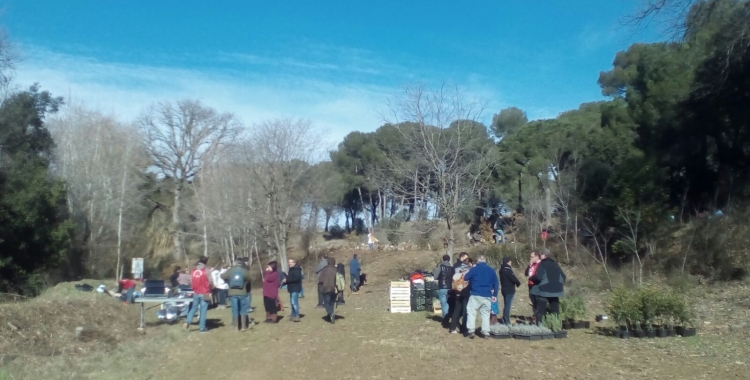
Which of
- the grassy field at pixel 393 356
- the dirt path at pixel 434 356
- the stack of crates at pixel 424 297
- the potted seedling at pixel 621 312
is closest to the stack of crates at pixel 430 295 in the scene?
the stack of crates at pixel 424 297

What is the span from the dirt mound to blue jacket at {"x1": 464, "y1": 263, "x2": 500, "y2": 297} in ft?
22.0

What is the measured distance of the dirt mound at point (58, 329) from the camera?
11.5m

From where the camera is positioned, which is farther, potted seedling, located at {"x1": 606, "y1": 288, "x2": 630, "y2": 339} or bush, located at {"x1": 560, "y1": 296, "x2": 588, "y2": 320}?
bush, located at {"x1": 560, "y1": 296, "x2": 588, "y2": 320}

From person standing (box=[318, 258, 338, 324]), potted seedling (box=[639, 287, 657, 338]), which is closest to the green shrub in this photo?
potted seedling (box=[639, 287, 657, 338])

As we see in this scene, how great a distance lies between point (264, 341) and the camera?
13.9 metres

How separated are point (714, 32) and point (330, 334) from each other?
49.2 ft

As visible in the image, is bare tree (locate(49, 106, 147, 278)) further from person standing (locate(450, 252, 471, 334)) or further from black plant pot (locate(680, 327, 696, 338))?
black plant pot (locate(680, 327, 696, 338))

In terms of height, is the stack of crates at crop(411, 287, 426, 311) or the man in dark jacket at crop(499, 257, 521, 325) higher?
the man in dark jacket at crop(499, 257, 521, 325)

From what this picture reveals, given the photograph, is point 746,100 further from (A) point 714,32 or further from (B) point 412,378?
(B) point 412,378

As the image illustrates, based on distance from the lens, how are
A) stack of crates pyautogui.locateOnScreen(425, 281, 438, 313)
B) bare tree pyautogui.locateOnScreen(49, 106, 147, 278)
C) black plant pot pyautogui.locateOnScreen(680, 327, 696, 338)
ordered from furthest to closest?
bare tree pyautogui.locateOnScreen(49, 106, 147, 278) < stack of crates pyautogui.locateOnScreen(425, 281, 438, 313) < black plant pot pyautogui.locateOnScreen(680, 327, 696, 338)

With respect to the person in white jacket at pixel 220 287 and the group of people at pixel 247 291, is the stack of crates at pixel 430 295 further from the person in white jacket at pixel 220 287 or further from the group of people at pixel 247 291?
the person in white jacket at pixel 220 287

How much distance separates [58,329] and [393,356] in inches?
251

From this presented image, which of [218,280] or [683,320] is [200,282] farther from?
[683,320]

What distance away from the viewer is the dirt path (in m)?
9.59
